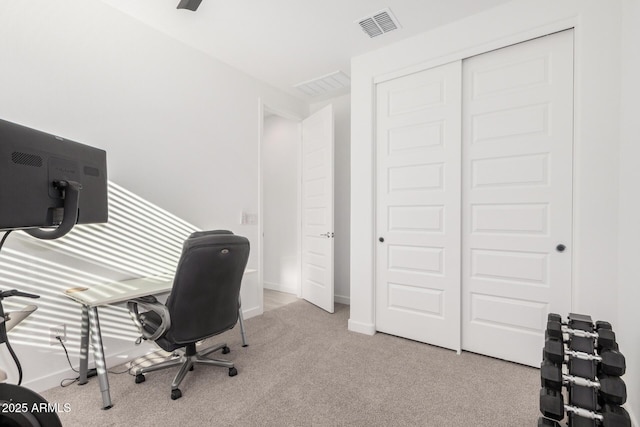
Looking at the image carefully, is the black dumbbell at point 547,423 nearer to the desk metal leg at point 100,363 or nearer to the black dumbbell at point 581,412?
the black dumbbell at point 581,412

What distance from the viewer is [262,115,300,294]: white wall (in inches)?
183

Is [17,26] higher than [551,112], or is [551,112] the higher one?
[17,26]

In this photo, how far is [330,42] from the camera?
9.63ft

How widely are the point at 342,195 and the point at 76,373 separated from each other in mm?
3182

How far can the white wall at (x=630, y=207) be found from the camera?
1702mm

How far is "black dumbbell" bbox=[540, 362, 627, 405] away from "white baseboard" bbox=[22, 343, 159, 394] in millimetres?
2631

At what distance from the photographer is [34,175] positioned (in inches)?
39.4

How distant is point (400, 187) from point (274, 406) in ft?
6.75

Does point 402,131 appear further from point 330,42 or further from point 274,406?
point 274,406

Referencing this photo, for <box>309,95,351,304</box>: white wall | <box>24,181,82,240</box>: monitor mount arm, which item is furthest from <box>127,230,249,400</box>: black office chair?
<box>309,95,351,304</box>: white wall

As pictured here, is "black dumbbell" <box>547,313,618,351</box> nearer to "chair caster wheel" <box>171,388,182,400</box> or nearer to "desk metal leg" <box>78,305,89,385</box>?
"chair caster wheel" <box>171,388,182,400</box>

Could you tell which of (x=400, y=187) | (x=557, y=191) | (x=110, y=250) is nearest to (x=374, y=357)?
(x=400, y=187)

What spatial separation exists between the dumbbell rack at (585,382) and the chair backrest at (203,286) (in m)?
1.78

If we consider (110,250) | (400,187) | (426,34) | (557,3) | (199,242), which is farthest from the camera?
(400,187)
